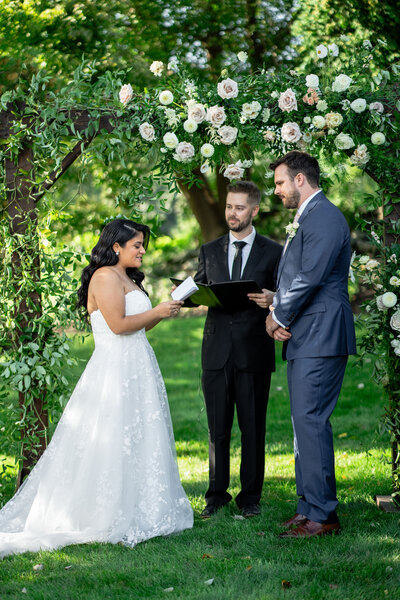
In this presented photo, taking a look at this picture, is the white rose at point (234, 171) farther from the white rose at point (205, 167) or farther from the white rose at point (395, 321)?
the white rose at point (395, 321)

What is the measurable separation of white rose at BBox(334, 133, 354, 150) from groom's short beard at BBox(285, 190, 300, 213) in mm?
605

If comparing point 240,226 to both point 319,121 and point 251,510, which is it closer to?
point 319,121

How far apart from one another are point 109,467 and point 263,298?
55.6 inches

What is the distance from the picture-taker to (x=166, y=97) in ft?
15.4

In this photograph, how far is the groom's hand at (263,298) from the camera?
178 inches

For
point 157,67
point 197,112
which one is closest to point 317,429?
point 197,112

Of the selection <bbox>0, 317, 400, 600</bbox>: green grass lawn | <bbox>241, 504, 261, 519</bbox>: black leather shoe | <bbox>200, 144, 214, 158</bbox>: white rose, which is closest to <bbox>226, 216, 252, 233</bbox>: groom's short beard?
<bbox>200, 144, 214, 158</bbox>: white rose

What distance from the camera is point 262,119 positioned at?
4820 mm

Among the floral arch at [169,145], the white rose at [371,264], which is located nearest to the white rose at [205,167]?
the floral arch at [169,145]

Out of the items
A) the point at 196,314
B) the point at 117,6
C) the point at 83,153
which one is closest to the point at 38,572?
the point at 83,153

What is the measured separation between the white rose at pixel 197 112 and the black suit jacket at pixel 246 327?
2.73 ft

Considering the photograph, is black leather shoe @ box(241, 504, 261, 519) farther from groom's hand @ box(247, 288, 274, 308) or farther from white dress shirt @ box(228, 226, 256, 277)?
white dress shirt @ box(228, 226, 256, 277)

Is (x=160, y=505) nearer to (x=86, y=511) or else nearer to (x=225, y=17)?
(x=86, y=511)

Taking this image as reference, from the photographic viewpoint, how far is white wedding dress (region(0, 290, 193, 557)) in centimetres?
423
